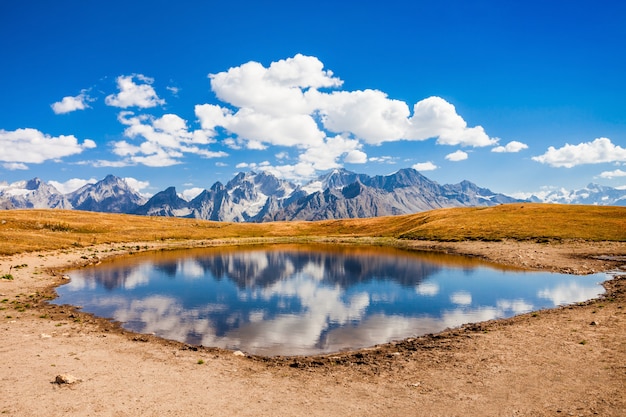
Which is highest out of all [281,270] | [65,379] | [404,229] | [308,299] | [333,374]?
[404,229]

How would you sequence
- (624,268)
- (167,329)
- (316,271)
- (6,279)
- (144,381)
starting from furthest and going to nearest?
(316,271) → (624,268) → (6,279) → (167,329) → (144,381)

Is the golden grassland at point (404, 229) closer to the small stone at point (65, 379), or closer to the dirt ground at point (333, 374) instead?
the dirt ground at point (333, 374)

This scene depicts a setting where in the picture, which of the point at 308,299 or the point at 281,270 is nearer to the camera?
the point at 308,299

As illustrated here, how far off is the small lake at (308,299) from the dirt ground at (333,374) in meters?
3.37

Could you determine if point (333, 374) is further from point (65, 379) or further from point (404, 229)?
point (404, 229)

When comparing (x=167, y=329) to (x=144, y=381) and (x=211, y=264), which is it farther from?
(x=211, y=264)

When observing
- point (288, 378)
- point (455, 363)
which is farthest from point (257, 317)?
point (455, 363)

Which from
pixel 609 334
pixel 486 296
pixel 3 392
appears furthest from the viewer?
pixel 486 296

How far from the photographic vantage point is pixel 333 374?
21.6 meters

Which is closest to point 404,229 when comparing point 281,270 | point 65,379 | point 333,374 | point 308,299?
point 281,270

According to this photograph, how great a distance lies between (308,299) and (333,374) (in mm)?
23396

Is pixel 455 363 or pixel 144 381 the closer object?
pixel 144 381

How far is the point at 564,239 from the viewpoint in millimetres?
90062

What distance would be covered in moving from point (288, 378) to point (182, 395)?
5958 mm
